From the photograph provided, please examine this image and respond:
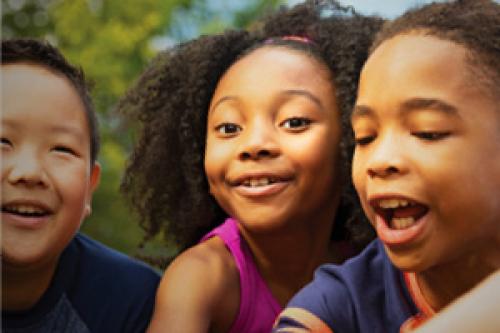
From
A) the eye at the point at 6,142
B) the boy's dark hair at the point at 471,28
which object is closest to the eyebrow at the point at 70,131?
the eye at the point at 6,142

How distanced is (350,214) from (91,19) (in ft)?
34.1

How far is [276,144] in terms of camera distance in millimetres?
2297

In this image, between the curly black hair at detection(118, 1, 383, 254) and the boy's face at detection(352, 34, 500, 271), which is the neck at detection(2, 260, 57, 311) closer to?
the curly black hair at detection(118, 1, 383, 254)

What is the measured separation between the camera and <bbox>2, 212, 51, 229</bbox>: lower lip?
6.64 ft

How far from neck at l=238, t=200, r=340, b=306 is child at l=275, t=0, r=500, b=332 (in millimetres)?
551

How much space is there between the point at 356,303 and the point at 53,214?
77 centimetres

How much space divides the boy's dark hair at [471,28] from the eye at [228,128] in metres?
0.59

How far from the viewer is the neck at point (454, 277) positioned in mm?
1816

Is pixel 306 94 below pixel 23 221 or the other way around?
the other way around

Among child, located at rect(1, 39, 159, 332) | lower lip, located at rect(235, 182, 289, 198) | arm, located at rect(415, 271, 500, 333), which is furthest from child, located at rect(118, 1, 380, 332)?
arm, located at rect(415, 271, 500, 333)

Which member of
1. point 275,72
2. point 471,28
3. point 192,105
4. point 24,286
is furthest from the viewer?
point 192,105

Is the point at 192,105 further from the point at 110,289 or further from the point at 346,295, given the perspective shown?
the point at 346,295

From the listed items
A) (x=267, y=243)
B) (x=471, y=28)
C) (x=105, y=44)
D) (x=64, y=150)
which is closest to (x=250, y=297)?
(x=267, y=243)

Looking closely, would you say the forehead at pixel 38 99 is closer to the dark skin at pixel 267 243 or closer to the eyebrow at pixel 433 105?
the dark skin at pixel 267 243
